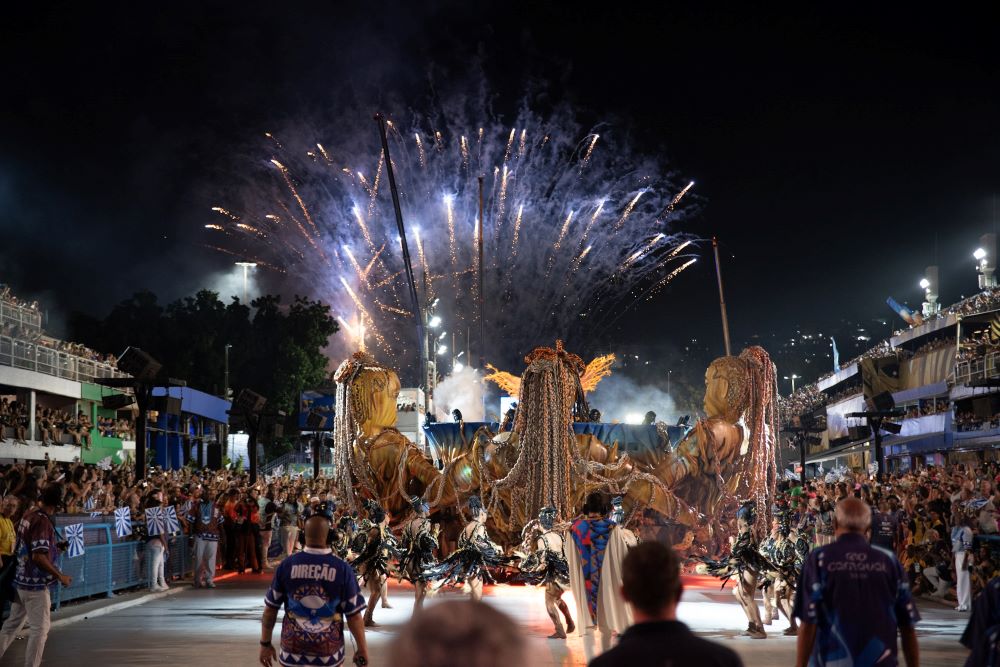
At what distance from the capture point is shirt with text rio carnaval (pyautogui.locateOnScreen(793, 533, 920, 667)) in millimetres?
6688

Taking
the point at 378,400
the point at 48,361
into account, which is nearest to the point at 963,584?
the point at 378,400

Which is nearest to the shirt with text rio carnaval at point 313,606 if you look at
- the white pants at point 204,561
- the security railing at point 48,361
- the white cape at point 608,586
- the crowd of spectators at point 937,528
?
the white cape at point 608,586

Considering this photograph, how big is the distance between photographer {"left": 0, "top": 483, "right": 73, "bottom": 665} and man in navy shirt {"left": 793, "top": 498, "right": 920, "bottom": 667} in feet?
21.9

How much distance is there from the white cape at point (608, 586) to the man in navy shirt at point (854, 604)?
493 centimetres

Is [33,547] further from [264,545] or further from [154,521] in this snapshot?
[264,545]

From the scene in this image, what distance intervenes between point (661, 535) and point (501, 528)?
11.6 ft

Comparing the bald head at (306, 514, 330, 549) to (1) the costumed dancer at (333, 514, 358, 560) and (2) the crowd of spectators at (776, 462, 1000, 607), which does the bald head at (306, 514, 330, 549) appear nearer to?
(1) the costumed dancer at (333, 514, 358, 560)

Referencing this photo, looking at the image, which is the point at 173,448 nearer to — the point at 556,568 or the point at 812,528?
the point at 812,528

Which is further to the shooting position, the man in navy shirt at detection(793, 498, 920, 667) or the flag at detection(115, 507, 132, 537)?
the flag at detection(115, 507, 132, 537)

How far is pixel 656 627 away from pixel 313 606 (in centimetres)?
388

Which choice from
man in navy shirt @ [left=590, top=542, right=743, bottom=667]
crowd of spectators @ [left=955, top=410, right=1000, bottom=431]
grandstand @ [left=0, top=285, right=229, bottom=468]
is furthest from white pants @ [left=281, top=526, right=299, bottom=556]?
crowd of spectators @ [left=955, top=410, right=1000, bottom=431]

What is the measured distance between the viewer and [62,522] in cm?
1669

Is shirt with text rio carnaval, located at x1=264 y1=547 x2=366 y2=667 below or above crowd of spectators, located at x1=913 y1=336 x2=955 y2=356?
below

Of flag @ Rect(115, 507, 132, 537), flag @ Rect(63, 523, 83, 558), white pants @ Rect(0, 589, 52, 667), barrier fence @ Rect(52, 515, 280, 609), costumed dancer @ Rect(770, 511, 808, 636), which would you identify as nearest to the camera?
white pants @ Rect(0, 589, 52, 667)
